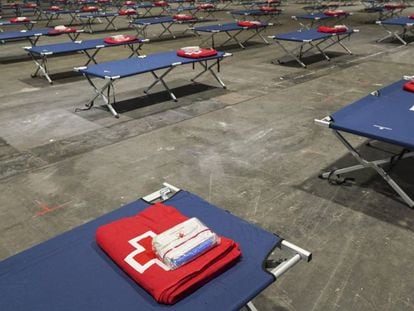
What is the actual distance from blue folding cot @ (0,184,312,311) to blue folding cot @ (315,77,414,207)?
1.30 metres

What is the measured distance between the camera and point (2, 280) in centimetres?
151

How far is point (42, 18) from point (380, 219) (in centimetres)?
1549

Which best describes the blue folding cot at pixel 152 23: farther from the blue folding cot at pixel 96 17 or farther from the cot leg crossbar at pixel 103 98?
the cot leg crossbar at pixel 103 98

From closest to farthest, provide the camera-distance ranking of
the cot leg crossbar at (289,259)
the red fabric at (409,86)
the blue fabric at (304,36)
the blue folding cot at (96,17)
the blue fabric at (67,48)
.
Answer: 1. the cot leg crossbar at (289,259)
2. the red fabric at (409,86)
3. the blue fabric at (67,48)
4. the blue fabric at (304,36)
5. the blue folding cot at (96,17)

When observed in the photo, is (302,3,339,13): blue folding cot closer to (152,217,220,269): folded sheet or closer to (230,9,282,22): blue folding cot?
(230,9,282,22): blue folding cot

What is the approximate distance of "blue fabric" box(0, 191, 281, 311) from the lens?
1361 mm

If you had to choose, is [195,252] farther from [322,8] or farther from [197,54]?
[322,8]

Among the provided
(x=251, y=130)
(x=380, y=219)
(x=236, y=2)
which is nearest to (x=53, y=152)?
(x=251, y=130)

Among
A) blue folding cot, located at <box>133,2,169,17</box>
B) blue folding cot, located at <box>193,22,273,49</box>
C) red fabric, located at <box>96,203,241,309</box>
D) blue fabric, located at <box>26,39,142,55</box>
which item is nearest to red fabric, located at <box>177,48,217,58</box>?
blue fabric, located at <box>26,39,142,55</box>

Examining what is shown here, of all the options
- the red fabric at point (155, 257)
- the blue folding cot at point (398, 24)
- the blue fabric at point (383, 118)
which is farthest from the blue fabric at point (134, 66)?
the blue folding cot at point (398, 24)

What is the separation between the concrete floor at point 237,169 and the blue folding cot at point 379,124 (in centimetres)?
17

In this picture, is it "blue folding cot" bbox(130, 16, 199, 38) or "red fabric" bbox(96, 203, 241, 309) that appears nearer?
"red fabric" bbox(96, 203, 241, 309)

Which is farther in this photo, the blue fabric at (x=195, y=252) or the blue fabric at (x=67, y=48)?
the blue fabric at (x=67, y=48)

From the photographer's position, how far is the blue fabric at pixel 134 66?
4500mm
